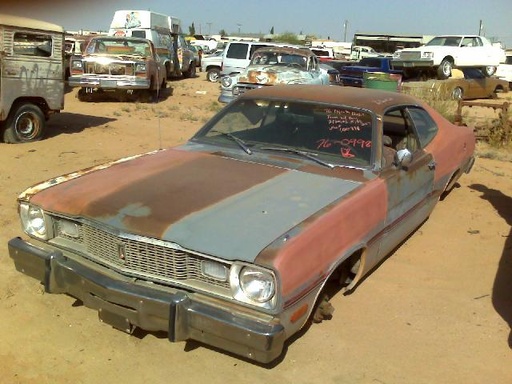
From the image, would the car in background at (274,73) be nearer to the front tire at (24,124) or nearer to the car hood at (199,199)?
the front tire at (24,124)

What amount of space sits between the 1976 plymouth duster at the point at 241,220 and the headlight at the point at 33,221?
0.01 meters

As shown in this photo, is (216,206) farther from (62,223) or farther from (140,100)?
(140,100)

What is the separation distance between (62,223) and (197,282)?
40.7 inches

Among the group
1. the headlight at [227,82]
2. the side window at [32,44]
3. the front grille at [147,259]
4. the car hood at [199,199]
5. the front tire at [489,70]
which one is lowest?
the front grille at [147,259]

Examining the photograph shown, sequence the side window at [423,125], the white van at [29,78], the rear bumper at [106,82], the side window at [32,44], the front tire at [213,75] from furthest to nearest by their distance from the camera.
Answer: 1. the front tire at [213,75]
2. the rear bumper at [106,82]
3. the side window at [32,44]
4. the white van at [29,78]
5. the side window at [423,125]

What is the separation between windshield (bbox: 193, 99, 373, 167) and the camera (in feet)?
13.2

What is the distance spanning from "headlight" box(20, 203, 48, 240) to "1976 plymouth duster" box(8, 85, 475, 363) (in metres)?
0.01

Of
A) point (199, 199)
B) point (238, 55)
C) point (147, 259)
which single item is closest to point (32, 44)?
point (199, 199)

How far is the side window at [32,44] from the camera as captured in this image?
28.0ft

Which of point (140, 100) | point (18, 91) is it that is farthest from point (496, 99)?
point (18, 91)

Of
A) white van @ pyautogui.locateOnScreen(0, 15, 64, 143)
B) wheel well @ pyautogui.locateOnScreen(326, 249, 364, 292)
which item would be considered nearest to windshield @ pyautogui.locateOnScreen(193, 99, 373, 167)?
wheel well @ pyautogui.locateOnScreen(326, 249, 364, 292)

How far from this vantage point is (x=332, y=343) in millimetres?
3281

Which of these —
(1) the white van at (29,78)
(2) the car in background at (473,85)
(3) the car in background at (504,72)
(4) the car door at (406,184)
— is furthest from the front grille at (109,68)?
(3) the car in background at (504,72)

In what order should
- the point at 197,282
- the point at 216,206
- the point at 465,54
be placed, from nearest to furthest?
the point at 197,282 < the point at 216,206 < the point at 465,54
